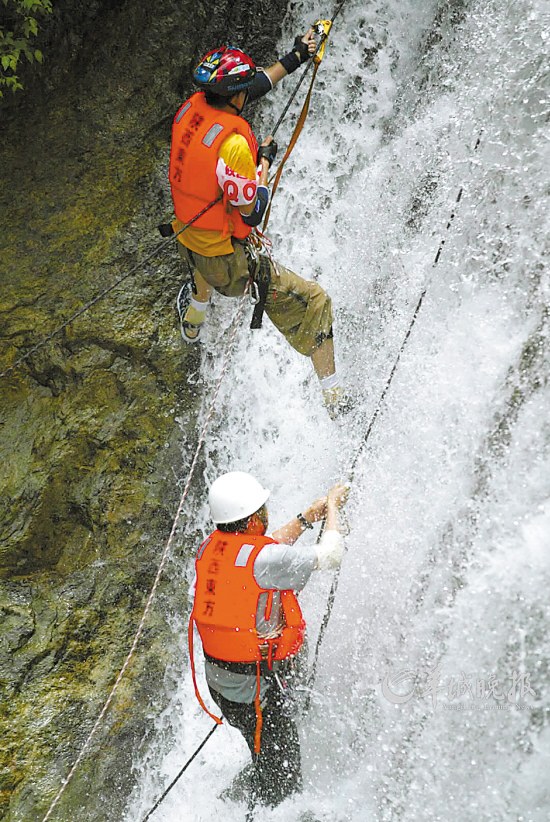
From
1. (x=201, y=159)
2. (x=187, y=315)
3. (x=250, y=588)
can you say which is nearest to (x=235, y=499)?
(x=250, y=588)

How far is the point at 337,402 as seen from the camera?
4754mm

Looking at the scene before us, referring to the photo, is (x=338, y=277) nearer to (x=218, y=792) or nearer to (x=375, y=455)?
(x=375, y=455)

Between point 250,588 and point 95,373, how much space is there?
242 cm

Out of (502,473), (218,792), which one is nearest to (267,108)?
(502,473)

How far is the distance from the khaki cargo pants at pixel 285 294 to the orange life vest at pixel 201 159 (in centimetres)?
25

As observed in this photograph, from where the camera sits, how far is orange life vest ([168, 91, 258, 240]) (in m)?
3.73

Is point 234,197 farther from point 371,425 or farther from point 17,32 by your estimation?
point 17,32

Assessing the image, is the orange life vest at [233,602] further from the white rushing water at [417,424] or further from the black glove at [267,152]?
the black glove at [267,152]

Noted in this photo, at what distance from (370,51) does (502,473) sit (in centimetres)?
330

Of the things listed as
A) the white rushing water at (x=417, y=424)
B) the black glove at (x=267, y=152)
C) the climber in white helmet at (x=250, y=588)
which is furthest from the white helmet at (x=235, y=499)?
the black glove at (x=267, y=152)

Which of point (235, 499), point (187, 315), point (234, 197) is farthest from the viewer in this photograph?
point (187, 315)

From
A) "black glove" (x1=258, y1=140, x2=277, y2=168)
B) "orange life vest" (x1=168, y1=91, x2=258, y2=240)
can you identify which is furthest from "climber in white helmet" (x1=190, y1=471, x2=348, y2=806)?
"black glove" (x1=258, y1=140, x2=277, y2=168)

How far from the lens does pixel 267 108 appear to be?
5574mm

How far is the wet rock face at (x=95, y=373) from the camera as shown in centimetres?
481
